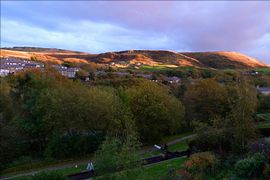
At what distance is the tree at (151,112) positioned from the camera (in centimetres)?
4053

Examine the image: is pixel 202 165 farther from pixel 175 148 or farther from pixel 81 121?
pixel 81 121

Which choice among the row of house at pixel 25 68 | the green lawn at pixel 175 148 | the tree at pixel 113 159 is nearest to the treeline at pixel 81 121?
the green lawn at pixel 175 148

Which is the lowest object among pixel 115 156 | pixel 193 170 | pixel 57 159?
pixel 57 159

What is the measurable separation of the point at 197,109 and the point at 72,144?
19619 mm

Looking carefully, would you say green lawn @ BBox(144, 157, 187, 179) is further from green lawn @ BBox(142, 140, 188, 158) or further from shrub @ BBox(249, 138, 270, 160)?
shrub @ BBox(249, 138, 270, 160)

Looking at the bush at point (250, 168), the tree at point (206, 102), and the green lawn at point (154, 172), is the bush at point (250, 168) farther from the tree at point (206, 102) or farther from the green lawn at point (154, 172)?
the tree at point (206, 102)

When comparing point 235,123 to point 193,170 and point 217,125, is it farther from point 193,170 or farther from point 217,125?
point 193,170

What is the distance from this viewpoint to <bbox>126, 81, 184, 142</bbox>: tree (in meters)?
40.5

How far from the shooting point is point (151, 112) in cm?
4016

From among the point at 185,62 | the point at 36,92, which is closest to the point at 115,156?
the point at 36,92

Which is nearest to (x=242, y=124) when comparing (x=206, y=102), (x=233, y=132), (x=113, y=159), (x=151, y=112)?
(x=233, y=132)

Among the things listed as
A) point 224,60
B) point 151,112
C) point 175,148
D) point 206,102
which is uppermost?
point 224,60

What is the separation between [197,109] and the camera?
4966 centimetres

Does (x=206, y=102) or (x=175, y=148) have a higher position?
(x=206, y=102)
